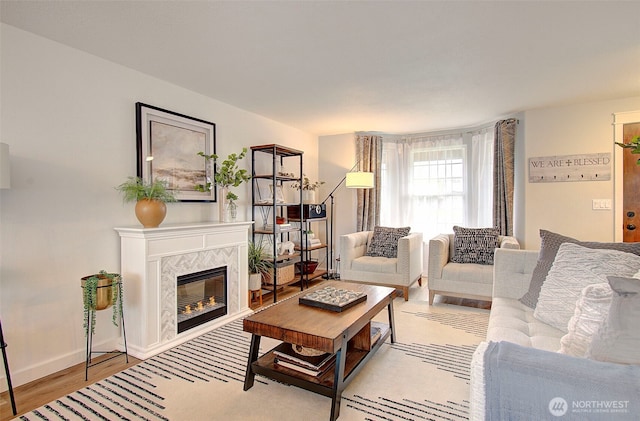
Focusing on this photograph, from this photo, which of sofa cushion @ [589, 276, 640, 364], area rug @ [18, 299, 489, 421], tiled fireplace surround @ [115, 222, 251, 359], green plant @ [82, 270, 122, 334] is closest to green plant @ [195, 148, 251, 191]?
tiled fireplace surround @ [115, 222, 251, 359]

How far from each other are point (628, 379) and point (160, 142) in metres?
3.21

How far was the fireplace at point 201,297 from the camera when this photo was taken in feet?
9.27

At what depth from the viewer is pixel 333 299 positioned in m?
2.25

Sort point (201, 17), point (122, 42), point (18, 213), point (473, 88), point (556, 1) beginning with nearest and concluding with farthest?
point (556, 1) < point (201, 17) < point (18, 213) < point (122, 42) < point (473, 88)

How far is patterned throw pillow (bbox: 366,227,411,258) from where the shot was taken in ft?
14.1

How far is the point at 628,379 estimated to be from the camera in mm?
749

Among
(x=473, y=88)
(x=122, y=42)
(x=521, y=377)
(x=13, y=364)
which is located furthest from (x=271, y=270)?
(x=521, y=377)

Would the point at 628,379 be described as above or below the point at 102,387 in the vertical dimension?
above

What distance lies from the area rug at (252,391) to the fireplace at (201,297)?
0.77ft

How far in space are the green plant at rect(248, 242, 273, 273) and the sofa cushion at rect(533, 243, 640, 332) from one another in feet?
8.85

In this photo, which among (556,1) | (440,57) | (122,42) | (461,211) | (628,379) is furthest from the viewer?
(461,211)

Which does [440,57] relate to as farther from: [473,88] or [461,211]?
[461,211]

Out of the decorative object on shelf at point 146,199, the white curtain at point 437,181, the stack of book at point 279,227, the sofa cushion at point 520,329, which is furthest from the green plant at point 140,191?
the white curtain at point 437,181

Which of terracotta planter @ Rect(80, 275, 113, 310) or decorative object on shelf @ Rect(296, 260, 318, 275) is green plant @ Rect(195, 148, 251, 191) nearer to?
terracotta planter @ Rect(80, 275, 113, 310)
